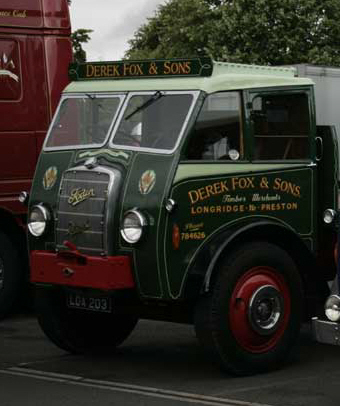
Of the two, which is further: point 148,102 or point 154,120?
point 148,102

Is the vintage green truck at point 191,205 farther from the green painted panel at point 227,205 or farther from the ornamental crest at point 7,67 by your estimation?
the ornamental crest at point 7,67

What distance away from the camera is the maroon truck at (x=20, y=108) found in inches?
520

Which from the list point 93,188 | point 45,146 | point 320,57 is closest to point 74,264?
point 93,188

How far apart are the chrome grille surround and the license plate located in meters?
0.43

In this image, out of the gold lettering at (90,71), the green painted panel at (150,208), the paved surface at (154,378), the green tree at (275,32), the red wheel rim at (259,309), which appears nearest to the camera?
the paved surface at (154,378)

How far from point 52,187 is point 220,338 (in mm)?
1985

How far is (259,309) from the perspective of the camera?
9.63 metres

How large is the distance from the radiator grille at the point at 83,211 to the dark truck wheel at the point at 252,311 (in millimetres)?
1012

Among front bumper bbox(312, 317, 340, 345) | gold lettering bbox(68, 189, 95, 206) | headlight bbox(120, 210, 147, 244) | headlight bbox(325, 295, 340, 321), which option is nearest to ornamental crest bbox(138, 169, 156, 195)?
headlight bbox(120, 210, 147, 244)

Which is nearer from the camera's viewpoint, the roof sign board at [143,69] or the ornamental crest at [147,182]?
the ornamental crest at [147,182]

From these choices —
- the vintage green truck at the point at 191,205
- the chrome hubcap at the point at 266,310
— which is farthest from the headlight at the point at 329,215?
the chrome hubcap at the point at 266,310

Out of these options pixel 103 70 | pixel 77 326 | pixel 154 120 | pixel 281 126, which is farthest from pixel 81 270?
pixel 281 126

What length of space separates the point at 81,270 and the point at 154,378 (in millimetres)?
1063

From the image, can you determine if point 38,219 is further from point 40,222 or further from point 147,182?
point 147,182
